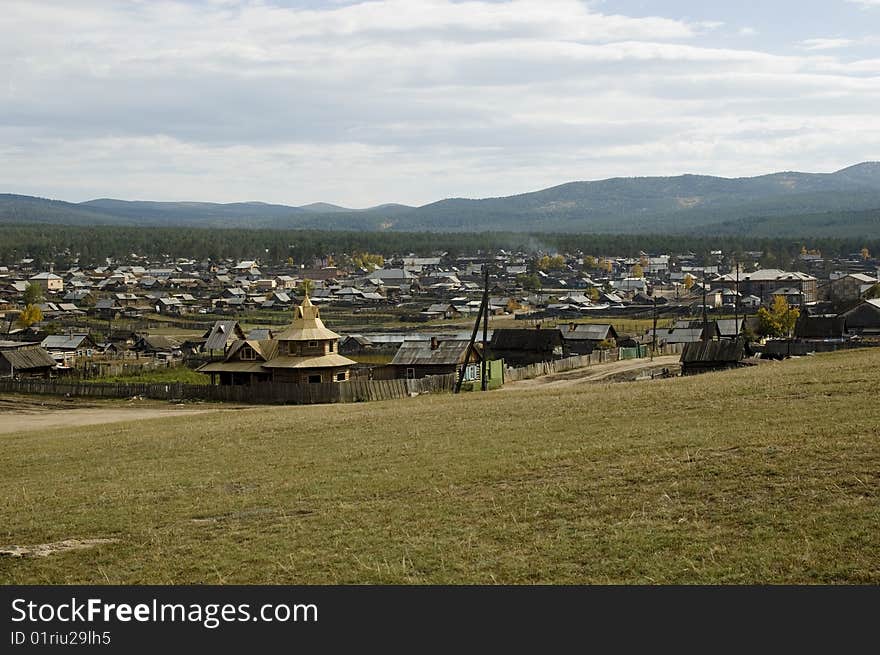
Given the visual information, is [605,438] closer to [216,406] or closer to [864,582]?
[864,582]

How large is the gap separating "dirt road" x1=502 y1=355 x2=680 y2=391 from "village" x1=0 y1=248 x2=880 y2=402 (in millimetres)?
1576

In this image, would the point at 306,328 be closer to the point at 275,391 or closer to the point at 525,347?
the point at 275,391

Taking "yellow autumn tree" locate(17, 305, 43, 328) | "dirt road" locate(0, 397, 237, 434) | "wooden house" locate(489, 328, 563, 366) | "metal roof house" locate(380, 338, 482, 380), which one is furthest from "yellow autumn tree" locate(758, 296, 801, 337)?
"yellow autumn tree" locate(17, 305, 43, 328)

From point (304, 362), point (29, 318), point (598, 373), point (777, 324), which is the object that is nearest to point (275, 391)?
point (304, 362)

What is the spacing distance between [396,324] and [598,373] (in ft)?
209

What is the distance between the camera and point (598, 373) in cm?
5853

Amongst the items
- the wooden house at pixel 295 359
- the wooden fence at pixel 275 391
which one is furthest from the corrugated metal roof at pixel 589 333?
the wooden fence at pixel 275 391

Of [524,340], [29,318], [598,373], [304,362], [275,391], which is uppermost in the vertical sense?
[304,362]

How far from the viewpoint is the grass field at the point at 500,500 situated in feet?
38.1

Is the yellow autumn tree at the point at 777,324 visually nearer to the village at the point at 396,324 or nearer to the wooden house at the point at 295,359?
the village at the point at 396,324

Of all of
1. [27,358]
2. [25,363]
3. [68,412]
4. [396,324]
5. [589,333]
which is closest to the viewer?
[68,412]

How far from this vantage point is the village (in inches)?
2232

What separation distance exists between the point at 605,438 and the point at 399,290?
507 feet

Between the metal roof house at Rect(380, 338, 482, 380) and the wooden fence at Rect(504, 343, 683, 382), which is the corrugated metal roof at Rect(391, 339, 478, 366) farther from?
the wooden fence at Rect(504, 343, 683, 382)
